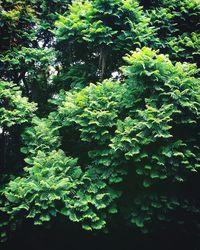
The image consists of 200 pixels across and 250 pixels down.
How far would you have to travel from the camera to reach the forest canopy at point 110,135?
6367 millimetres

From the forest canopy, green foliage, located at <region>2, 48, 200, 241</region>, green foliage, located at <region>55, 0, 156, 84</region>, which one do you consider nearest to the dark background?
the forest canopy

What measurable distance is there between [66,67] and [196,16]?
13.9ft

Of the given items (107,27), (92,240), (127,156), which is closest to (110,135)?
(127,156)

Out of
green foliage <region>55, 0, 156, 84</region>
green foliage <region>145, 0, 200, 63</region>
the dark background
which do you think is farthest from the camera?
green foliage <region>145, 0, 200, 63</region>

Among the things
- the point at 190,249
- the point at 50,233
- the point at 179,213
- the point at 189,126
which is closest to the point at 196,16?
the point at 189,126

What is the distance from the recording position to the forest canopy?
251 inches

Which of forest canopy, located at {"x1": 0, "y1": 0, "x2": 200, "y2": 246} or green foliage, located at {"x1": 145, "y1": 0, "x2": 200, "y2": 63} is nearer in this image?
Result: forest canopy, located at {"x1": 0, "y1": 0, "x2": 200, "y2": 246}

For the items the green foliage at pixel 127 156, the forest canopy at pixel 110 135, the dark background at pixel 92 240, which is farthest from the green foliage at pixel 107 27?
the dark background at pixel 92 240

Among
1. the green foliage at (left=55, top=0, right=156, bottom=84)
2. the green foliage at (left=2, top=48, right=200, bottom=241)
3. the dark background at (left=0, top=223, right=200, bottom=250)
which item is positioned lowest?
the dark background at (left=0, top=223, right=200, bottom=250)

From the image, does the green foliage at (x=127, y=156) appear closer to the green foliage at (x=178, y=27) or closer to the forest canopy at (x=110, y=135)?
the forest canopy at (x=110, y=135)

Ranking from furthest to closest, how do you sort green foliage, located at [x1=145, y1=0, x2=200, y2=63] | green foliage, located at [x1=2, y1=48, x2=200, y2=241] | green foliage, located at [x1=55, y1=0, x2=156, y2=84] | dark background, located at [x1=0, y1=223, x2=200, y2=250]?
green foliage, located at [x1=145, y1=0, x2=200, y2=63] → green foliage, located at [x1=55, y1=0, x2=156, y2=84] → dark background, located at [x1=0, y1=223, x2=200, y2=250] → green foliage, located at [x1=2, y1=48, x2=200, y2=241]

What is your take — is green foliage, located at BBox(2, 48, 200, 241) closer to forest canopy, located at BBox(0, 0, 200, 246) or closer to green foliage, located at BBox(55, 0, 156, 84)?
forest canopy, located at BBox(0, 0, 200, 246)

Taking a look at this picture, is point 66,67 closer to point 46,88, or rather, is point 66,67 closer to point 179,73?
point 46,88

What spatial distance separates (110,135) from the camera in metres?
6.83
